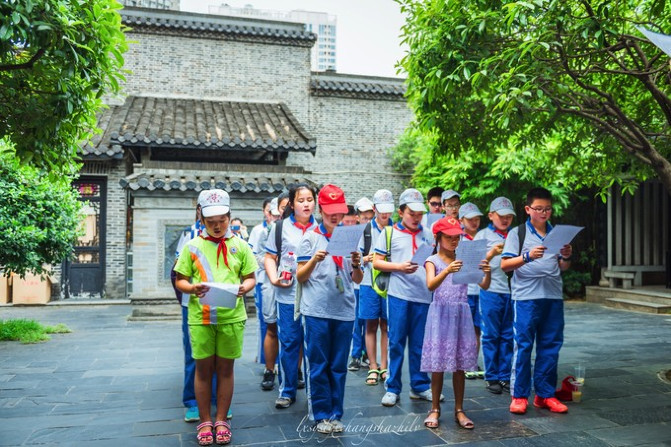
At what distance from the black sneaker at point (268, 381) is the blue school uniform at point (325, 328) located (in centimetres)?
152

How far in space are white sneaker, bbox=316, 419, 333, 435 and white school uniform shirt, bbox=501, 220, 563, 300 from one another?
2136 millimetres

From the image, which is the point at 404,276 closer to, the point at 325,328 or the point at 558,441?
the point at 325,328

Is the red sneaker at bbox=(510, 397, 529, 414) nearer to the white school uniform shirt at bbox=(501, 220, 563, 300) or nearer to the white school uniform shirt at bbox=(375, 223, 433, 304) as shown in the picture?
the white school uniform shirt at bbox=(501, 220, 563, 300)

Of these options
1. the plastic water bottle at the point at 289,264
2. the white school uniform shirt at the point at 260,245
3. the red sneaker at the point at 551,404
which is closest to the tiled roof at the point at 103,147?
the white school uniform shirt at the point at 260,245

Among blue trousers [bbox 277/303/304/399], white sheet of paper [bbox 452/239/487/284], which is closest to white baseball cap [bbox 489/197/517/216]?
white sheet of paper [bbox 452/239/487/284]

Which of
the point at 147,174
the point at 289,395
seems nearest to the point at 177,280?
the point at 289,395

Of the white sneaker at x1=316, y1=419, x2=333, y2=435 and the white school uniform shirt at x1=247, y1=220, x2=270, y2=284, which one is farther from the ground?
the white school uniform shirt at x1=247, y1=220, x2=270, y2=284

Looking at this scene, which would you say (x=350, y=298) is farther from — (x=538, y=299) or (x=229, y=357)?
(x=538, y=299)

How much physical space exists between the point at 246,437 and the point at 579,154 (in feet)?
20.8

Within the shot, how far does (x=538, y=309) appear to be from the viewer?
17.9 feet

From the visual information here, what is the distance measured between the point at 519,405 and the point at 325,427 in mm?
1867

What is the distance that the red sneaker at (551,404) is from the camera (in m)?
5.43

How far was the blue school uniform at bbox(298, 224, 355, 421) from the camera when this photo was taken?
4867 mm

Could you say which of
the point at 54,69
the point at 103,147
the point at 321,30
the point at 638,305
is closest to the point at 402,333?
the point at 54,69
